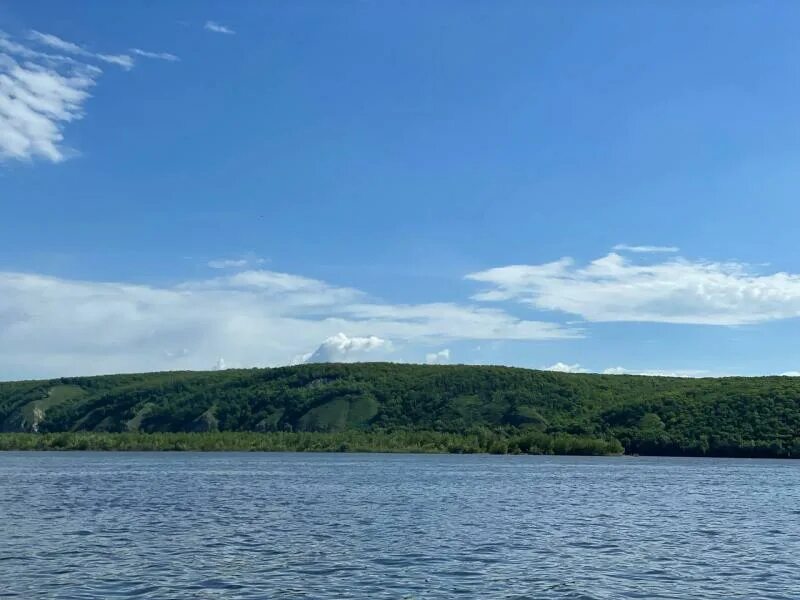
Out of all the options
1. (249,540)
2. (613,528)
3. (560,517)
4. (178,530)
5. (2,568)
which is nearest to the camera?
(2,568)

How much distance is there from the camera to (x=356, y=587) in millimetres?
39188

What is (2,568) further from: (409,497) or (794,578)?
(409,497)

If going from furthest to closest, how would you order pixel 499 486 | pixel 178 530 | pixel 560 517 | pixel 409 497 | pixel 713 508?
1. pixel 499 486
2. pixel 409 497
3. pixel 713 508
4. pixel 560 517
5. pixel 178 530

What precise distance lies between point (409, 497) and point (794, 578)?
50.7m

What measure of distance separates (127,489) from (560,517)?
50.0 metres

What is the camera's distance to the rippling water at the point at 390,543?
39.7 metres

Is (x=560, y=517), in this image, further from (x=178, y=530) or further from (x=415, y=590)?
(x=415, y=590)

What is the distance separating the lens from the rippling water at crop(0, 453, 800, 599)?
130 feet

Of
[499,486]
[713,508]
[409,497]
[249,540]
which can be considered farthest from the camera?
[499,486]

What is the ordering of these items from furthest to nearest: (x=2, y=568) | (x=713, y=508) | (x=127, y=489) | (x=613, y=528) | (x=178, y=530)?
(x=127, y=489)
(x=713, y=508)
(x=613, y=528)
(x=178, y=530)
(x=2, y=568)

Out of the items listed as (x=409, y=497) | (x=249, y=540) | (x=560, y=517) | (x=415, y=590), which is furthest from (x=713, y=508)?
(x=415, y=590)

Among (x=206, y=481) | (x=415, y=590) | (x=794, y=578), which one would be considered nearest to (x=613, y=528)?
(x=794, y=578)

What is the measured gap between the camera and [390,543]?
53531 millimetres

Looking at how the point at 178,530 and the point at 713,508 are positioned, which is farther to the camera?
the point at 713,508
